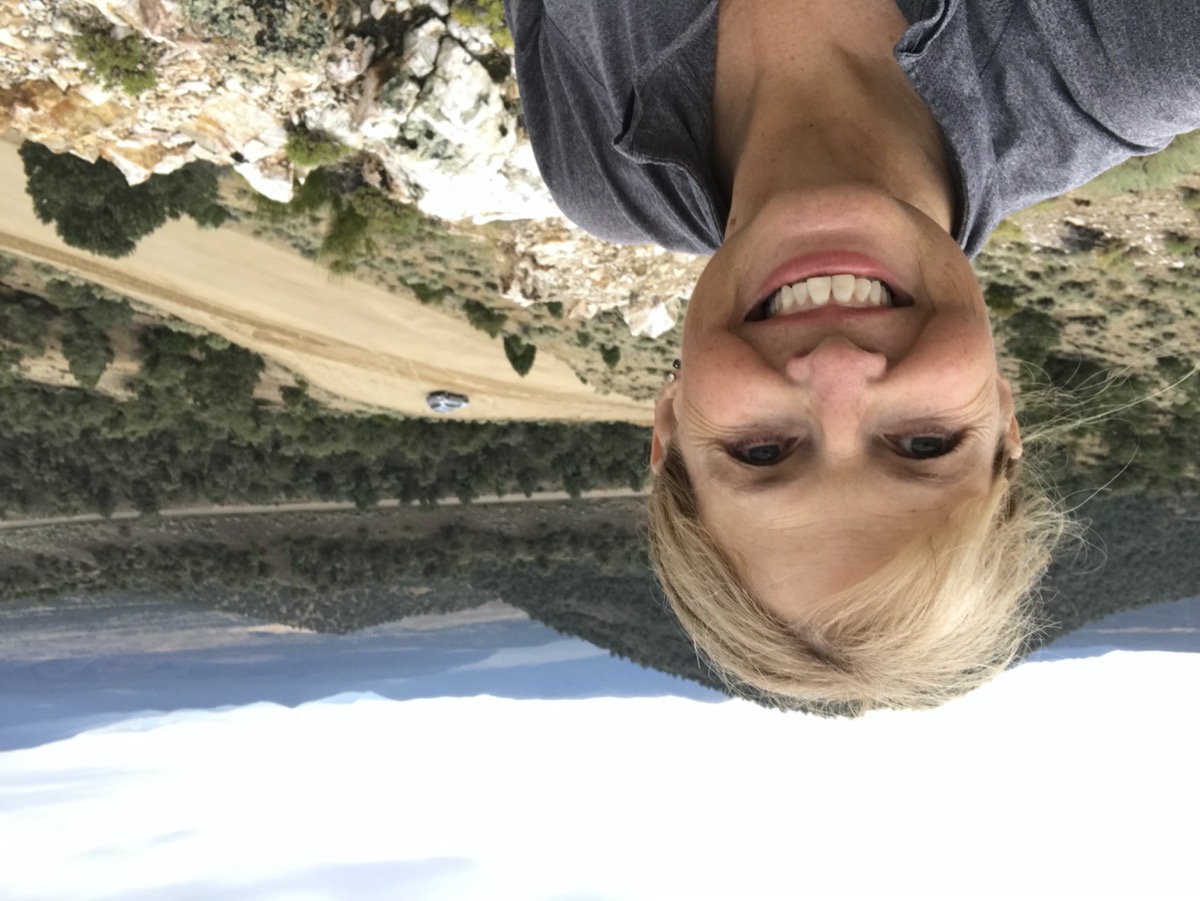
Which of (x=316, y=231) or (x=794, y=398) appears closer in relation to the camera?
(x=794, y=398)

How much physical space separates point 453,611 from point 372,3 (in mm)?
9456

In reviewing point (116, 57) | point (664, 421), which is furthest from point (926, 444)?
point (116, 57)

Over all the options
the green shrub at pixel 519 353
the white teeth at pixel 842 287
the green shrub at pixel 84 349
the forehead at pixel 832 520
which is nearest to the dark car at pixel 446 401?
the green shrub at pixel 519 353

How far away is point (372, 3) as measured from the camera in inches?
266

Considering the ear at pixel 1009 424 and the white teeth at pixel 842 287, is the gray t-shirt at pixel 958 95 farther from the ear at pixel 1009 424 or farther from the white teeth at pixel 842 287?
the white teeth at pixel 842 287

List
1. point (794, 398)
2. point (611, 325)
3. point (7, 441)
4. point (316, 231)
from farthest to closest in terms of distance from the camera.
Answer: point (7, 441)
point (611, 325)
point (316, 231)
point (794, 398)

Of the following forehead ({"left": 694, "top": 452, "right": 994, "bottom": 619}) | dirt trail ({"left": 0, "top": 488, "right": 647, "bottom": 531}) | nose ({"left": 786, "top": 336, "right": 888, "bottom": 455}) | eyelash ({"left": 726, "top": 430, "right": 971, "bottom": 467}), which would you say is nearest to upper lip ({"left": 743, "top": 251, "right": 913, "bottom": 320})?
nose ({"left": 786, "top": 336, "right": 888, "bottom": 455})

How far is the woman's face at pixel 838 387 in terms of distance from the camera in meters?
2.29

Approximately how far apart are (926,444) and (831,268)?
0.54 m

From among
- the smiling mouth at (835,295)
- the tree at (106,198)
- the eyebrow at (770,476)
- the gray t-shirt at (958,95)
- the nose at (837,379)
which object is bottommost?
the eyebrow at (770,476)

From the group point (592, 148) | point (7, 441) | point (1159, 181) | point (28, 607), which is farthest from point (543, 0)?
point (28, 607)

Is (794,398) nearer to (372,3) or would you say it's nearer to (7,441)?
(372,3)

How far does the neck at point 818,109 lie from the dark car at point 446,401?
876cm

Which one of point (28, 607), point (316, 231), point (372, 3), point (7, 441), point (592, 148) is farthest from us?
point (28, 607)
